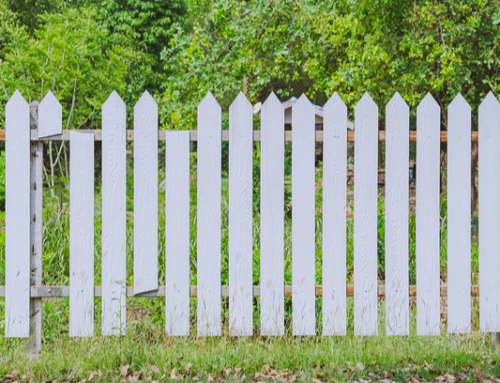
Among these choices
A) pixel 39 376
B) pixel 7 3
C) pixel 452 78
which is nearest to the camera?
pixel 39 376

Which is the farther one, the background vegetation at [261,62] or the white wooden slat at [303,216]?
the background vegetation at [261,62]

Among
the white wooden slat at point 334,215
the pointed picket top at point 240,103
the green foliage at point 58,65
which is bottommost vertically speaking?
the white wooden slat at point 334,215

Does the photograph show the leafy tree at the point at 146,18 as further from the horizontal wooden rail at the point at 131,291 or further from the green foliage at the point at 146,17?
the horizontal wooden rail at the point at 131,291

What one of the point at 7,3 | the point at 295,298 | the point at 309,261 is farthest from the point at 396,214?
the point at 7,3

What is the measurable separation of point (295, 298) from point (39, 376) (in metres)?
1.58

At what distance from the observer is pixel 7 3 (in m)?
14.8

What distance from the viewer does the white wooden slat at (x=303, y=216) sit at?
309cm

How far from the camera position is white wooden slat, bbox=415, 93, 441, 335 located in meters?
3.15

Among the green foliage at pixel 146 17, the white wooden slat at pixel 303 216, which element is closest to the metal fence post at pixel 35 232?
the white wooden slat at pixel 303 216

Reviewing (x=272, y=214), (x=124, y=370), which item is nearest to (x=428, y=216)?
(x=272, y=214)

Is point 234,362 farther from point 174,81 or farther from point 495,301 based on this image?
point 174,81

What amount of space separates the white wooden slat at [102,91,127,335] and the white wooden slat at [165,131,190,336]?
0.28m

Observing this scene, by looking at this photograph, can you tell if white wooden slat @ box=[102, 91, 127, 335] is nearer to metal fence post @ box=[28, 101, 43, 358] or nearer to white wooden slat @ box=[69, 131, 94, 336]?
white wooden slat @ box=[69, 131, 94, 336]

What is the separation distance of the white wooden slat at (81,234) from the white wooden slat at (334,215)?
148 cm
